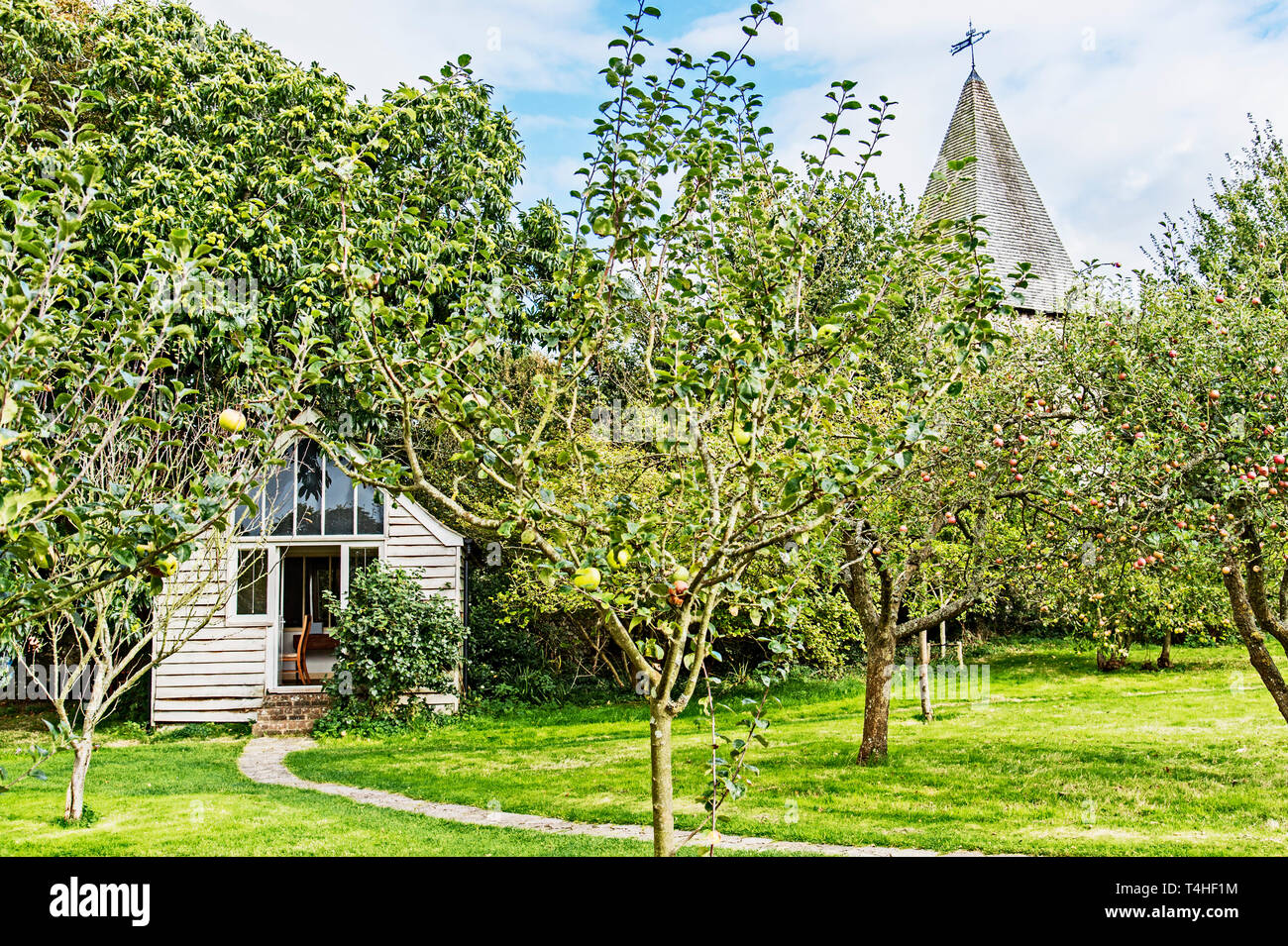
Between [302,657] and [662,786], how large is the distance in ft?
46.9

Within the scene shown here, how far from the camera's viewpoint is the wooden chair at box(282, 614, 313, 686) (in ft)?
51.9

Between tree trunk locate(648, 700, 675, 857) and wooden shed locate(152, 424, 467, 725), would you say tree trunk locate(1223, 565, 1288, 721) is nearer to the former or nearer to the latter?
tree trunk locate(648, 700, 675, 857)

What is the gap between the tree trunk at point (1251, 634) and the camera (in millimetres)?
7504

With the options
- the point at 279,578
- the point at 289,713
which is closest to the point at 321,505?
the point at 279,578

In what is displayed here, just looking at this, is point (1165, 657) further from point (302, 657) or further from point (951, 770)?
point (302, 657)

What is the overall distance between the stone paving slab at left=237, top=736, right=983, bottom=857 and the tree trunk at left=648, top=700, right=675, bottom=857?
417cm

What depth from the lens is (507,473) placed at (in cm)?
403

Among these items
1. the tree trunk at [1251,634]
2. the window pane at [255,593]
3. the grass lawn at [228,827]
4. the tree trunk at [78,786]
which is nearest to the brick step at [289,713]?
the window pane at [255,593]

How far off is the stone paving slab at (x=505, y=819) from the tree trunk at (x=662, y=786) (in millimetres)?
4167

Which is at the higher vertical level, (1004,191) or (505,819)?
(1004,191)

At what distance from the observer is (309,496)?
15.9 meters

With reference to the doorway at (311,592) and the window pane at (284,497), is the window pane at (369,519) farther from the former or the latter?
the doorway at (311,592)
